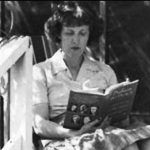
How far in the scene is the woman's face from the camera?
12.9ft

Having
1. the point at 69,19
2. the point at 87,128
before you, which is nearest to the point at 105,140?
the point at 87,128

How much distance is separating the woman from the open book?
0.06m

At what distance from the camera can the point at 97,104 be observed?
3512mm

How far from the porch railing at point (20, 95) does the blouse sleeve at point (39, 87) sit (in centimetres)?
71

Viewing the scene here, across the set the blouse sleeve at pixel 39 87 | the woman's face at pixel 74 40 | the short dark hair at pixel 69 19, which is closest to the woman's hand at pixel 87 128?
the blouse sleeve at pixel 39 87

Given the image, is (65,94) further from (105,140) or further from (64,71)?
(105,140)

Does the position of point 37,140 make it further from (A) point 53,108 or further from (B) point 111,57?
(B) point 111,57

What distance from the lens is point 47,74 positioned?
153 inches

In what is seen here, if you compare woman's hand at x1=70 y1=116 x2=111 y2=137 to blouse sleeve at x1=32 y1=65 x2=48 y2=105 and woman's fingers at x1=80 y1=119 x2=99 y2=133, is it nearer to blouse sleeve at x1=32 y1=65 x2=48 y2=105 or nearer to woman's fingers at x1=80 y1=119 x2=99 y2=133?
woman's fingers at x1=80 y1=119 x2=99 y2=133

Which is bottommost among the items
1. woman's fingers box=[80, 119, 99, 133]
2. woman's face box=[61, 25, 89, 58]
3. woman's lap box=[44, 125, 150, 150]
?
woman's lap box=[44, 125, 150, 150]

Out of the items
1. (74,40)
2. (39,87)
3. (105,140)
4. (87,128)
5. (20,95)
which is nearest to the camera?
(20,95)

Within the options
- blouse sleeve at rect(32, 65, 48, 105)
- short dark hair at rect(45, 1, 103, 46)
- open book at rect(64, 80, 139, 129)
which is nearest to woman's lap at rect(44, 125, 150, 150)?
open book at rect(64, 80, 139, 129)

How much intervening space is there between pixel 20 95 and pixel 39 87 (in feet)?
Result: 2.84

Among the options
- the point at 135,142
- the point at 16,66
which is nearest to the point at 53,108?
the point at 135,142
